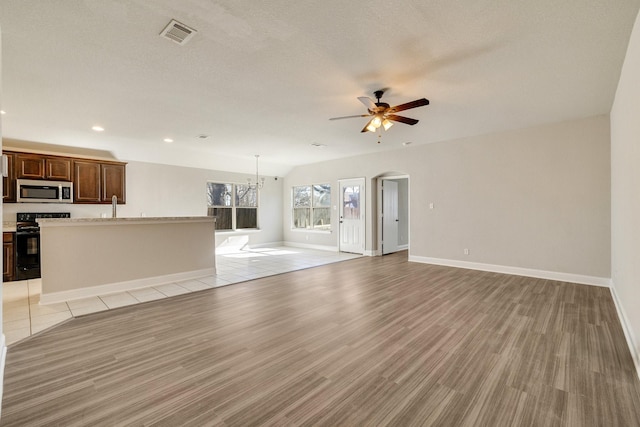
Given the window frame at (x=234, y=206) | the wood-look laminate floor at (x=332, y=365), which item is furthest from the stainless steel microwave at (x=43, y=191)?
the wood-look laminate floor at (x=332, y=365)

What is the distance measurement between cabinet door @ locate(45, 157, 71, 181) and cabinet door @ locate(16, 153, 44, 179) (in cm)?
9

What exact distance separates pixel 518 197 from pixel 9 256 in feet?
30.7

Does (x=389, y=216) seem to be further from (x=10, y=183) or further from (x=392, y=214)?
(x=10, y=183)

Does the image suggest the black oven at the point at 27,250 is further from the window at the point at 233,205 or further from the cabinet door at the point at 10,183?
the window at the point at 233,205

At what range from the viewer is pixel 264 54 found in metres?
2.77

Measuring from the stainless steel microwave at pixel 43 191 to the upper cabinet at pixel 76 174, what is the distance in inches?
3.1

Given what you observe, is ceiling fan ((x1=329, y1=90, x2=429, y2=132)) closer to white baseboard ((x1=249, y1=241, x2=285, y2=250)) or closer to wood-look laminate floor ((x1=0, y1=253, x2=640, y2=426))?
wood-look laminate floor ((x1=0, y1=253, x2=640, y2=426))

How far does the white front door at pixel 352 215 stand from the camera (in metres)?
7.87

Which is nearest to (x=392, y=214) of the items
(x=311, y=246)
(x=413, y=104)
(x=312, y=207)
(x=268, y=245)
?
(x=312, y=207)

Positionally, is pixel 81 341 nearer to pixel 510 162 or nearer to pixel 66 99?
pixel 66 99

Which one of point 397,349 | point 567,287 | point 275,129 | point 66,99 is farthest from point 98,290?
point 567,287

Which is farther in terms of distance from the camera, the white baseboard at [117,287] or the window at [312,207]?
the window at [312,207]

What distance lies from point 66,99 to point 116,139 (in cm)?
213

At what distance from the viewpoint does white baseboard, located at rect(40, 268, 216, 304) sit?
12.6ft
